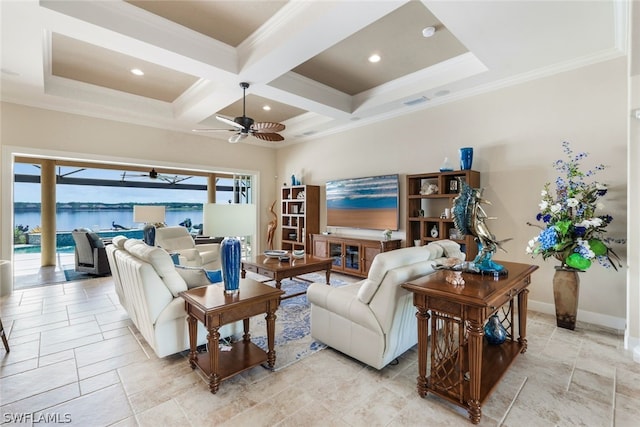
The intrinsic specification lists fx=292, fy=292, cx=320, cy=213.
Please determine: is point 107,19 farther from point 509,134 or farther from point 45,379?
point 509,134

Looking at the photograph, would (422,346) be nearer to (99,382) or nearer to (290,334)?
(290,334)

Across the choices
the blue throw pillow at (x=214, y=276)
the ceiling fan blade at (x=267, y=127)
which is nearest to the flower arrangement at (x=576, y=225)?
the ceiling fan blade at (x=267, y=127)

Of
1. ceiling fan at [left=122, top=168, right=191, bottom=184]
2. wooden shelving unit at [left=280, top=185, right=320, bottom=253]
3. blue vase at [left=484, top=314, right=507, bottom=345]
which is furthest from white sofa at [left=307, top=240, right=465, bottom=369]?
ceiling fan at [left=122, top=168, right=191, bottom=184]

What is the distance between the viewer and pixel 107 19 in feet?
8.73

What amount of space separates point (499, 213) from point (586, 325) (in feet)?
5.00

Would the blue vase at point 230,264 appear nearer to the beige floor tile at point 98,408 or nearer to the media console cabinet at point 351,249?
the beige floor tile at point 98,408

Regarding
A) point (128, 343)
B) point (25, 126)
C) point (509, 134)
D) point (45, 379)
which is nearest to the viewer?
point (45, 379)

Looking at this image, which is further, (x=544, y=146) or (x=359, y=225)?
(x=359, y=225)

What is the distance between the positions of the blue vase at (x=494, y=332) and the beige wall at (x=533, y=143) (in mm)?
1613

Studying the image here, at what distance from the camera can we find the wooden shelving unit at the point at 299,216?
6.42m

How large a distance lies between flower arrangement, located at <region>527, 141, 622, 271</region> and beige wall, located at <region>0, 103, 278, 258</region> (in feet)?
19.0

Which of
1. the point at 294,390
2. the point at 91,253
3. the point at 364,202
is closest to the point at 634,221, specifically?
the point at 294,390

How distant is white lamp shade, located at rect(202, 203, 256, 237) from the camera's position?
2324 mm

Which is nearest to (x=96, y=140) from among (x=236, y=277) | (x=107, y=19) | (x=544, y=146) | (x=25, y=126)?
(x=25, y=126)
